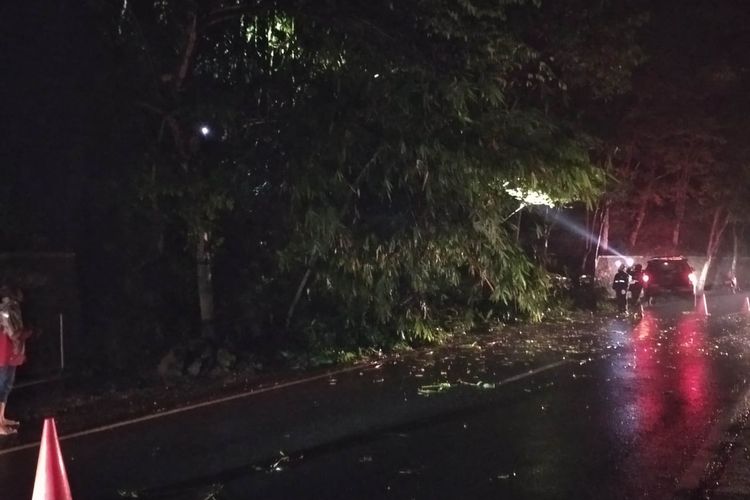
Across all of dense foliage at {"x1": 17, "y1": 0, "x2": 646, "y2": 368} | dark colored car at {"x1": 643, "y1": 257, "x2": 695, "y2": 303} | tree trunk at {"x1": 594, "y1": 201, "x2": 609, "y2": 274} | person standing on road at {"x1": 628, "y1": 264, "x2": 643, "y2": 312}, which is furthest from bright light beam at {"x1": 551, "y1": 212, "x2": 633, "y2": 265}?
dense foliage at {"x1": 17, "y1": 0, "x2": 646, "y2": 368}

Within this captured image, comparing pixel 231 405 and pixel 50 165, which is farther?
pixel 50 165

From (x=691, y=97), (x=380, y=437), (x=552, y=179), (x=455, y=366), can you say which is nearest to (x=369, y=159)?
(x=455, y=366)

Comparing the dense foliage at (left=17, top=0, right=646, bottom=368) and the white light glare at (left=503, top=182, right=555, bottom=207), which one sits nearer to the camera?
the dense foliage at (left=17, top=0, right=646, bottom=368)

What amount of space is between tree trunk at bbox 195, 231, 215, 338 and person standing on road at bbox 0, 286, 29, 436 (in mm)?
6253

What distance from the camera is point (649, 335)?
1878 cm

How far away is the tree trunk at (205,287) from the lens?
16.2 metres

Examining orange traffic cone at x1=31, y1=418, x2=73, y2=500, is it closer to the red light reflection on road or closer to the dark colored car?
the red light reflection on road

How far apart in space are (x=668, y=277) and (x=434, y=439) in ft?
76.7

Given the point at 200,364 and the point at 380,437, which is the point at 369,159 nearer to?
the point at 200,364

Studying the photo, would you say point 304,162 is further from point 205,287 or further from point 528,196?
point 528,196

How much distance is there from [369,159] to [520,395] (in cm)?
554

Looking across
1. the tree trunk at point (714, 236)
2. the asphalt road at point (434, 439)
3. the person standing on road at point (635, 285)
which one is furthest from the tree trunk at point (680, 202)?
the asphalt road at point (434, 439)

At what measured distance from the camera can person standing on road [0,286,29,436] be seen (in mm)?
9695

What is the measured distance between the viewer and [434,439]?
355 inches
